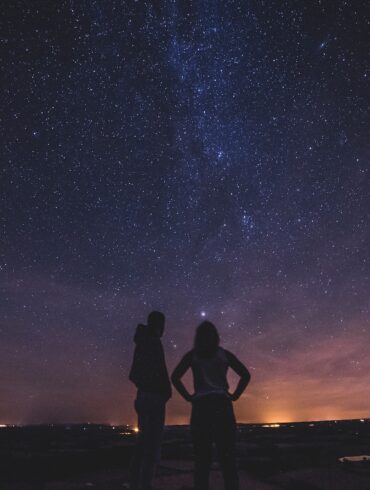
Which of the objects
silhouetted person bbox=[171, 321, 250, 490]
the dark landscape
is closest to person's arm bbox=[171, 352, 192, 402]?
silhouetted person bbox=[171, 321, 250, 490]

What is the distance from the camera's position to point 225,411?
8.91 feet

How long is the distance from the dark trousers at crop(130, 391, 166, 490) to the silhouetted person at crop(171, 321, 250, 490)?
52cm

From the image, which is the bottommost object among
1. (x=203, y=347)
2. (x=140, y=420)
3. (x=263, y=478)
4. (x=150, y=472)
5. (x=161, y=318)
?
(x=263, y=478)

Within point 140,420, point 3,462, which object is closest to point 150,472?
point 140,420

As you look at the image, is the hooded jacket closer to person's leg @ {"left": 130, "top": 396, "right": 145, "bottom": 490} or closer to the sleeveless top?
person's leg @ {"left": 130, "top": 396, "right": 145, "bottom": 490}

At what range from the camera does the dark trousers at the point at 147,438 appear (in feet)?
11.2

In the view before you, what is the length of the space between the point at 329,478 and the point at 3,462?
5758mm

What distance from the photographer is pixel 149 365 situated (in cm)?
369

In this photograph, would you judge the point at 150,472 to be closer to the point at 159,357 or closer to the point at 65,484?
the point at 159,357

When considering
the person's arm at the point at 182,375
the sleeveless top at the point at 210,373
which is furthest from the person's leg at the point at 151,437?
the sleeveless top at the point at 210,373

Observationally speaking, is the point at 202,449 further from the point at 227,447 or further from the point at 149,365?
the point at 149,365

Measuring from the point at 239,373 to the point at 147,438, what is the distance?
1.13 metres

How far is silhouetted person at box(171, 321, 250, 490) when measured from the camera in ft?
8.61

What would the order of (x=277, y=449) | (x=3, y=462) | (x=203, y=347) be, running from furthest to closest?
(x=277, y=449), (x=3, y=462), (x=203, y=347)
